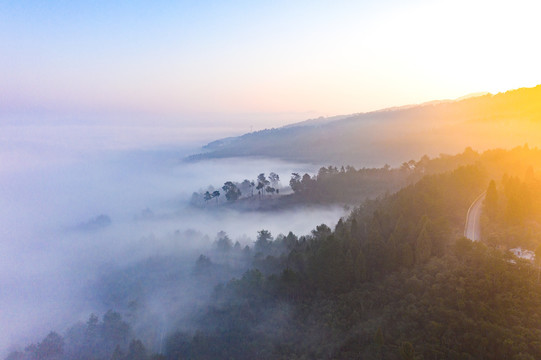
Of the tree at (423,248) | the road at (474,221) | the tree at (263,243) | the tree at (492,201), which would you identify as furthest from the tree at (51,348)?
the tree at (492,201)

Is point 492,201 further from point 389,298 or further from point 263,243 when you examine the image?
point 263,243

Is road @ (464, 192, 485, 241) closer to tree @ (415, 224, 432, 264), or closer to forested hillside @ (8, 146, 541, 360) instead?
forested hillside @ (8, 146, 541, 360)

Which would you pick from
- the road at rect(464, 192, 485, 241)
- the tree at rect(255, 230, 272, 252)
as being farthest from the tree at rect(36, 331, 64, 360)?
the road at rect(464, 192, 485, 241)

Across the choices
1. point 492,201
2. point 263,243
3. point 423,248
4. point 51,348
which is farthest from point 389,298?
point 51,348

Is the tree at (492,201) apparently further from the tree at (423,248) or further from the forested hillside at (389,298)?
the tree at (423,248)

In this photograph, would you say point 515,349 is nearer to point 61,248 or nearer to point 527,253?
point 527,253

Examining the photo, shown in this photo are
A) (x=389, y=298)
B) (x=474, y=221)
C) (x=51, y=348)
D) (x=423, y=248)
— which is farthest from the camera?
(x=51, y=348)

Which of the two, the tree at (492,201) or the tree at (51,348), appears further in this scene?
the tree at (51,348)

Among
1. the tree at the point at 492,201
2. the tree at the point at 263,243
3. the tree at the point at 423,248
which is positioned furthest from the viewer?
the tree at the point at 263,243

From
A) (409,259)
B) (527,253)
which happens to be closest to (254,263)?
(409,259)
